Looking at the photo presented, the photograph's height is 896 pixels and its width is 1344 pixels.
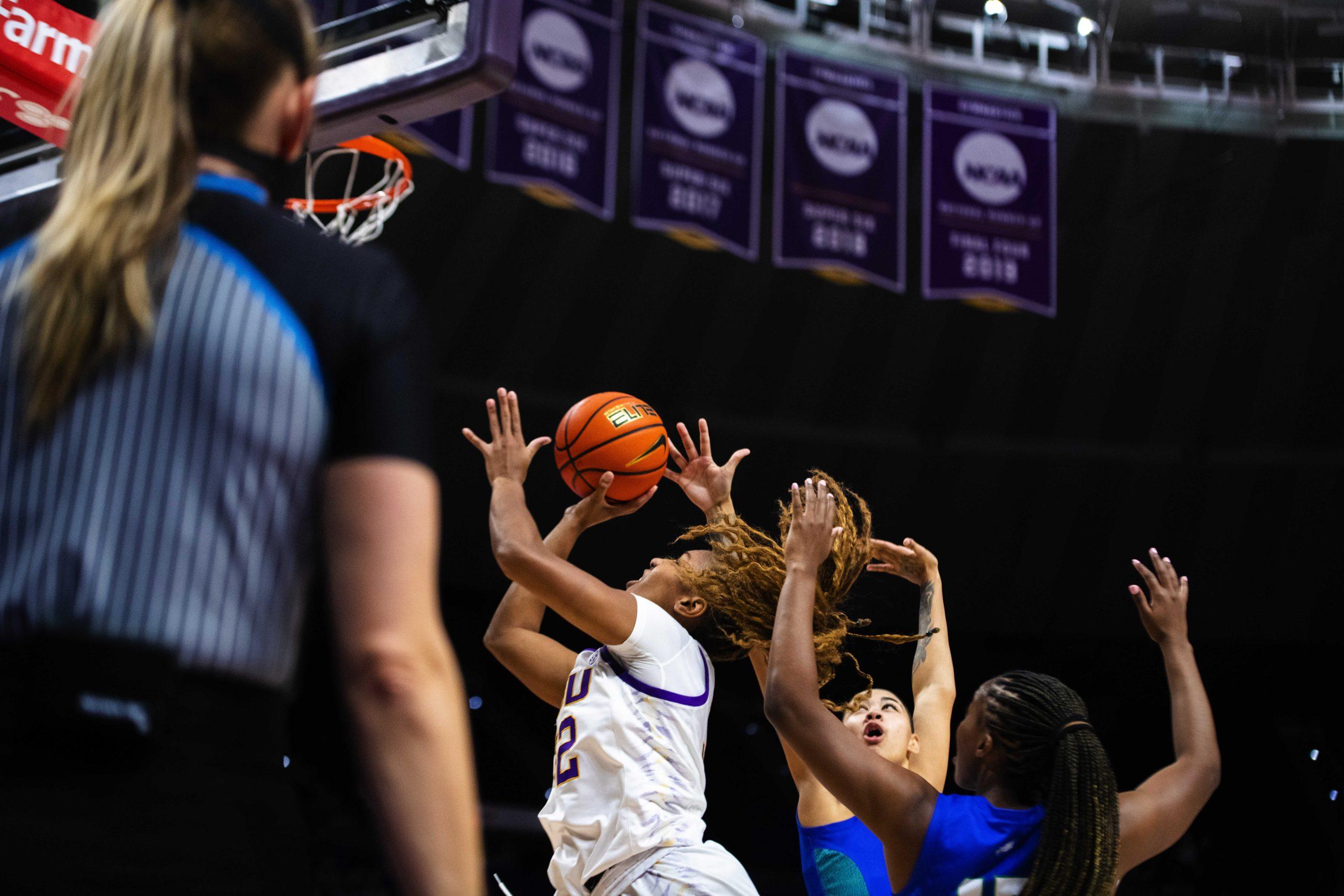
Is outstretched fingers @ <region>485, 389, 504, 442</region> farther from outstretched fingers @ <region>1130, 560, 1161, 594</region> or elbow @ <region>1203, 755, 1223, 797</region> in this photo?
elbow @ <region>1203, 755, 1223, 797</region>

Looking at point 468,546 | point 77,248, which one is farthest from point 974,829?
point 468,546

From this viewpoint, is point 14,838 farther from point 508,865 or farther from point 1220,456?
point 1220,456

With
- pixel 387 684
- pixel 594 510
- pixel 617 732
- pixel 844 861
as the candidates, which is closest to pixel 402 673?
pixel 387 684

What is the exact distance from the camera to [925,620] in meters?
3.72

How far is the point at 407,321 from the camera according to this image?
4.18 ft

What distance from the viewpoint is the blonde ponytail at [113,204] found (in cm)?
120

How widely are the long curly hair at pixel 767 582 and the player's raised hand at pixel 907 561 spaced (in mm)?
56

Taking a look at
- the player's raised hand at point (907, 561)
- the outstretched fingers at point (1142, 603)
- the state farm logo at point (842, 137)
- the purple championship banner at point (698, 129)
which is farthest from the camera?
the state farm logo at point (842, 137)

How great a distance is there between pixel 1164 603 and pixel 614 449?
1.77 meters

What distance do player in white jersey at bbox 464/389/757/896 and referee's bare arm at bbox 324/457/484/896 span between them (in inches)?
82.1

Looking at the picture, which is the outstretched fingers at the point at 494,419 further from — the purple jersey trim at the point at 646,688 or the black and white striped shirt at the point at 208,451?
the black and white striped shirt at the point at 208,451

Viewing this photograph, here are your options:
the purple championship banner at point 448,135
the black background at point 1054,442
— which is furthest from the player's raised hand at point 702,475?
the black background at point 1054,442

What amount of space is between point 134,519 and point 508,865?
39.6ft

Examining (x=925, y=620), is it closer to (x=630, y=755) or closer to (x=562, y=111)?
(x=630, y=755)
